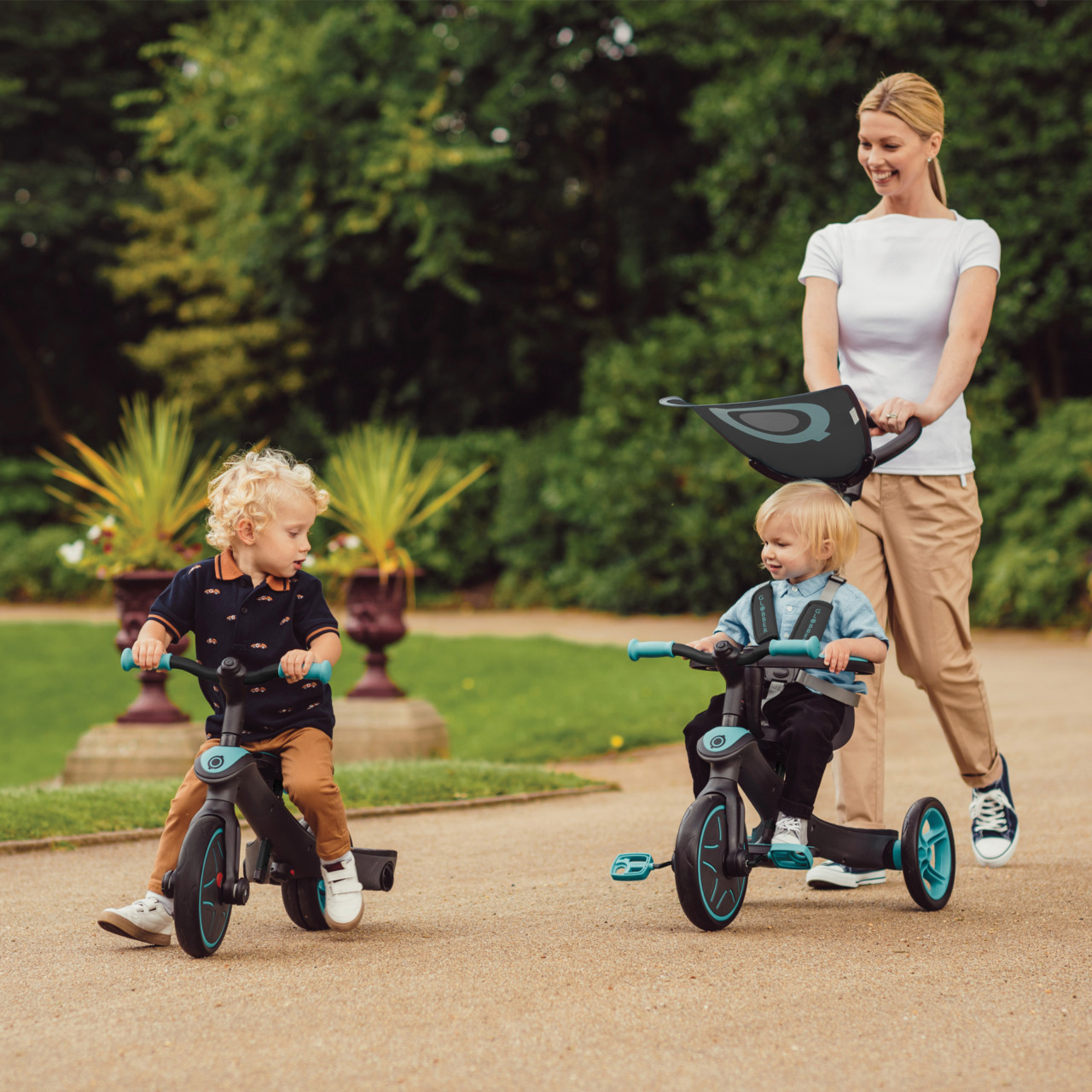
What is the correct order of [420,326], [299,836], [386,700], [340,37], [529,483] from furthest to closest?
[420,326] < [529,483] < [340,37] < [386,700] < [299,836]

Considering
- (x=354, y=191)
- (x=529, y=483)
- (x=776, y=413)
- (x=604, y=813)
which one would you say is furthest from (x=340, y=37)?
(x=776, y=413)

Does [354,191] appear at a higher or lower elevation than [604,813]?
higher

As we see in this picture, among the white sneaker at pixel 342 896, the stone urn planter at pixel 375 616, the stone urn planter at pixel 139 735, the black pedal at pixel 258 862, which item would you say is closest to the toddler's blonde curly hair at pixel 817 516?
the white sneaker at pixel 342 896

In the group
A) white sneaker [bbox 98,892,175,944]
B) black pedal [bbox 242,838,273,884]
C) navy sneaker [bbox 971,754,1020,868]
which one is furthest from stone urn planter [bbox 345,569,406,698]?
white sneaker [bbox 98,892,175,944]

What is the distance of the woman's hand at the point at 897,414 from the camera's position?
12.7ft

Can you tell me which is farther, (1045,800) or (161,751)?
(161,751)

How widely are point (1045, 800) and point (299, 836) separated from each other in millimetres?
3580

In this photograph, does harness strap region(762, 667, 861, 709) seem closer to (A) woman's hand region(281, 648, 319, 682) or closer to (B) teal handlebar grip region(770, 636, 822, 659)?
(B) teal handlebar grip region(770, 636, 822, 659)

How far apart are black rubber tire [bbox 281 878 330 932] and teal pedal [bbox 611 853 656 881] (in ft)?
2.54

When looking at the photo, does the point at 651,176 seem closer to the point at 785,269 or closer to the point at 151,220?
the point at 785,269

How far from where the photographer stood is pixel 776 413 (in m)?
3.83

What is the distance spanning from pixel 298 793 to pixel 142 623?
4.73 m

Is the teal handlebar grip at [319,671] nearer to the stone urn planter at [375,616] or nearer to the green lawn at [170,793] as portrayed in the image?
the green lawn at [170,793]

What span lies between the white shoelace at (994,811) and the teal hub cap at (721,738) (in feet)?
4.23
